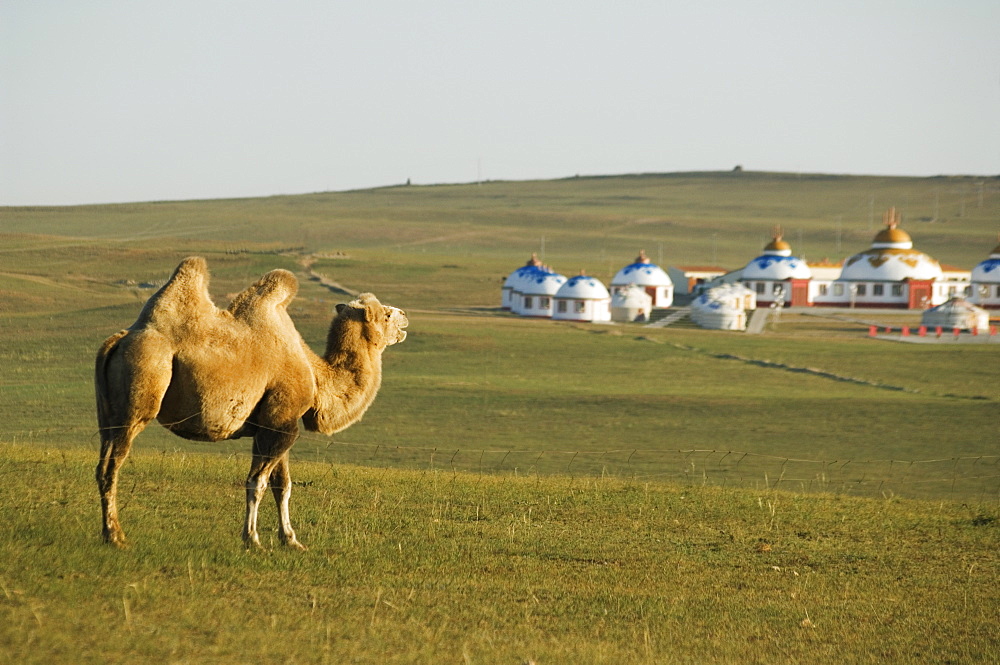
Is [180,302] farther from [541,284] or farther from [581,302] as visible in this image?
[541,284]

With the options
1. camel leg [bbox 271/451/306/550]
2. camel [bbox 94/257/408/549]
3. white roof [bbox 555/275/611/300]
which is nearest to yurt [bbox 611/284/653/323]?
white roof [bbox 555/275/611/300]

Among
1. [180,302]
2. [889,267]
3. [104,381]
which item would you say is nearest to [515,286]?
[889,267]

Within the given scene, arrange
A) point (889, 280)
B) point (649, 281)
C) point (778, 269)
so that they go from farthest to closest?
point (649, 281) → point (778, 269) → point (889, 280)

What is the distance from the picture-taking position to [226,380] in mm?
10633

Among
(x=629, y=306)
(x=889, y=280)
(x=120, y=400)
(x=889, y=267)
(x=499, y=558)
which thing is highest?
(x=889, y=267)

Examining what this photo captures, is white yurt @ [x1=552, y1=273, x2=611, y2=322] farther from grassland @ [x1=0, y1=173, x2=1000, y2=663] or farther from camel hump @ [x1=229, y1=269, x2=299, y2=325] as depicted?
camel hump @ [x1=229, y1=269, x2=299, y2=325]

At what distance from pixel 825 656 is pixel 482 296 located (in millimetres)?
91905

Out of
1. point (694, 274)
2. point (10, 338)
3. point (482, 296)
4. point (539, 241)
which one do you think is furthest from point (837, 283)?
point (539, 241)

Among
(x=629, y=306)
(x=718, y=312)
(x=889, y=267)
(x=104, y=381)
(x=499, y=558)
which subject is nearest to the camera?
(x=104, y=381)

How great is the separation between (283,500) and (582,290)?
76.1 meters

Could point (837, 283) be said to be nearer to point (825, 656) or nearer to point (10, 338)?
point (10, 338)

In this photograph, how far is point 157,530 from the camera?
35.4 ft

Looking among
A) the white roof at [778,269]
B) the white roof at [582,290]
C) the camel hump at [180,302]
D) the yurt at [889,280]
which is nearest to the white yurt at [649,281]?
the white roof at [778,269]

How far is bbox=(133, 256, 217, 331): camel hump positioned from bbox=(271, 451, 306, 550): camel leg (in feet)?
4.93
